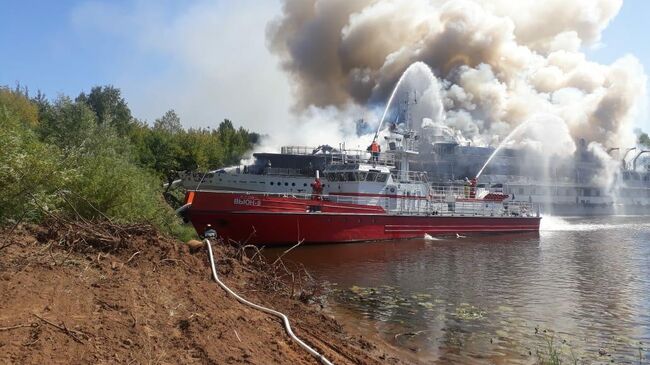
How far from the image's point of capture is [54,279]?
7.31 metres

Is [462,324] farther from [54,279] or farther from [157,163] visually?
[157,163]

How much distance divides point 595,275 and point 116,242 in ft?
60.9

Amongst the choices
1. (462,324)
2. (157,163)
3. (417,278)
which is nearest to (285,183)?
(157,163)

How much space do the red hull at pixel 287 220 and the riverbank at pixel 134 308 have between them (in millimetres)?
14227

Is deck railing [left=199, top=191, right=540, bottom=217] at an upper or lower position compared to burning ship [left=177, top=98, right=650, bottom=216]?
lower

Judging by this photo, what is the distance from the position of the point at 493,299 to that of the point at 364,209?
15.1 m

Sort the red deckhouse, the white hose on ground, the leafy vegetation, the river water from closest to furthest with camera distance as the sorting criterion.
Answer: the white hose on ground, the leafy vegetation, the river water, the red deckhouse

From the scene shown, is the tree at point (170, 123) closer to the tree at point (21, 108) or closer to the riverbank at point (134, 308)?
the tree at point (21, 108)

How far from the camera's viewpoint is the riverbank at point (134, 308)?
5676 mm

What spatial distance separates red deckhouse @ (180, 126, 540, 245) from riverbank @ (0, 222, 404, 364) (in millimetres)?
15739

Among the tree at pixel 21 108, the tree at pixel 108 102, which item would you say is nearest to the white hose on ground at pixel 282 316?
the tree at pixel 21 108

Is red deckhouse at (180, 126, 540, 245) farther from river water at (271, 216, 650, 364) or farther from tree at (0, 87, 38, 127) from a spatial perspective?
tree at (0, 87, 38, 127)

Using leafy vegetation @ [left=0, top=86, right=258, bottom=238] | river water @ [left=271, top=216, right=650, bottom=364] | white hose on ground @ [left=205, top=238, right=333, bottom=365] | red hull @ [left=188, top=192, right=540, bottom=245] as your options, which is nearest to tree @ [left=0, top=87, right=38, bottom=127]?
leafy vegetation @ [left=0, top=86, right=258, bottom=238]

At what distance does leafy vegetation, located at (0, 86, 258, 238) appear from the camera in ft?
29.3
